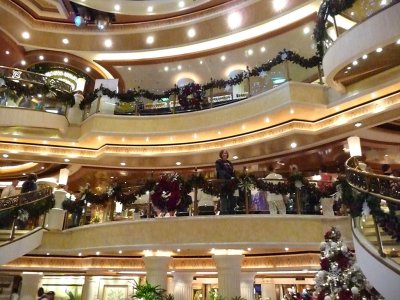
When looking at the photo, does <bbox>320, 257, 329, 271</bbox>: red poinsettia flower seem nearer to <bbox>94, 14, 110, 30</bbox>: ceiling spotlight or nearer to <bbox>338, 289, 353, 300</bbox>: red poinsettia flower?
<bbox>338, 289, 353, 300</bbox>: red poinsettia flower

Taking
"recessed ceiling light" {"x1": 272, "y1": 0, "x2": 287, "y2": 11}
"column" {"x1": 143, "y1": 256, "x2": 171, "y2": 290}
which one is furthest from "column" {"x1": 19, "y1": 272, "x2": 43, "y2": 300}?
"recessed ceiling light" {"x1": 272, "y1": 0, "x2": 287, "y2": 11}

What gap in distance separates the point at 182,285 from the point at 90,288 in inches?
166

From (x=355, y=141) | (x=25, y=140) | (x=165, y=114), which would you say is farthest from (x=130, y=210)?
(x=355, y=141)

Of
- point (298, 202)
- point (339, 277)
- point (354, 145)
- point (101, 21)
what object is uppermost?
point (101, 21)

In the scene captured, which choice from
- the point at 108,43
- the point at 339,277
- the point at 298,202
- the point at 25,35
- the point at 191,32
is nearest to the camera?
the point at 339,277

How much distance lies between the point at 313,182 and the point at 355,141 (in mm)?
2691

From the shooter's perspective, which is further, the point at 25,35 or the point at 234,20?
the point at 25,35

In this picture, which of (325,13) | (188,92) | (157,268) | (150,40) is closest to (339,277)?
(157,268)

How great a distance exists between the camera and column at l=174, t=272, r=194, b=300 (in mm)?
10266

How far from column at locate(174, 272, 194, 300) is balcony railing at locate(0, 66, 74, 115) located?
22.1 ft

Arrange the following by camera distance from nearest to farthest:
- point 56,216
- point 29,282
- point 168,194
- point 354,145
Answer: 1. point 168,194
2. point 56,216
3. point 354,145
4. point 29,282

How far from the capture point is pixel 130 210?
935cm

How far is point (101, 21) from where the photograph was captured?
1437cm

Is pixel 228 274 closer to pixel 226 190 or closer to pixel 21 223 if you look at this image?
pixel 226 190
